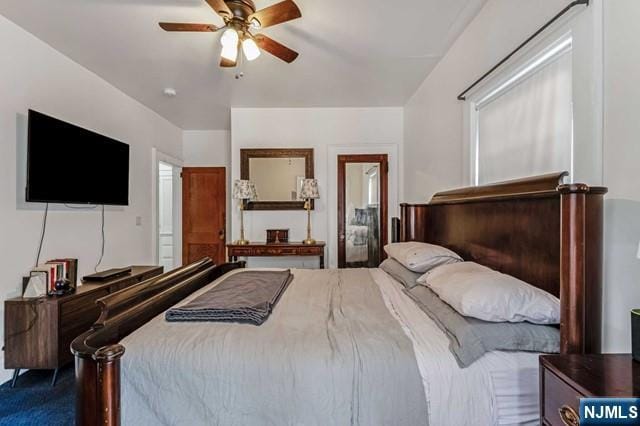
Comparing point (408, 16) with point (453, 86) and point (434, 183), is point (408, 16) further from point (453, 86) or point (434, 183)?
point (434, 183)

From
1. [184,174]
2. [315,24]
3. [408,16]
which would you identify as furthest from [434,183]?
[184,174]

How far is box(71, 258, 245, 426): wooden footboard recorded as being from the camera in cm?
121

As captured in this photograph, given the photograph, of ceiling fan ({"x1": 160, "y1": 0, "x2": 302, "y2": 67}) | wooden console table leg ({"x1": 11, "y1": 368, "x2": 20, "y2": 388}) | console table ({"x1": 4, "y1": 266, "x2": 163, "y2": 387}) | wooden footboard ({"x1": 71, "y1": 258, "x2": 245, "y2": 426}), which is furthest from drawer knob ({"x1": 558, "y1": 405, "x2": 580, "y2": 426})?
wooden console table leg ({"x1": 11, "y1": 368, "x2": 20, "y2": 388})

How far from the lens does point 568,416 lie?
93 centimetres

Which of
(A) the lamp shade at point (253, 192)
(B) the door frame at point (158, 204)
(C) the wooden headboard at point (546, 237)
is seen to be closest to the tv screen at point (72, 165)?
(B) the door frame at point (158, 204)

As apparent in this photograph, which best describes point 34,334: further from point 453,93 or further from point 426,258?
point 453,93

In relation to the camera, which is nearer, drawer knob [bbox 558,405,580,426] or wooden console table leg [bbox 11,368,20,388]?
drawer knob [bbox 558,405,580,426]

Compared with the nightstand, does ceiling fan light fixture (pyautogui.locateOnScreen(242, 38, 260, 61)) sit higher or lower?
higher

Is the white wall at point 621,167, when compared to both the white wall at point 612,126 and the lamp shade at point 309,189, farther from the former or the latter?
the lamp shade at point 309,189

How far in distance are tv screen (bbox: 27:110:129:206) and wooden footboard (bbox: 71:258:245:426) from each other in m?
1.54

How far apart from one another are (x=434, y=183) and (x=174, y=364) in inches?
113

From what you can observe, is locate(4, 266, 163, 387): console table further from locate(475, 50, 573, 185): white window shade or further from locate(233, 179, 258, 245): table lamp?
locate(475, 50, 573, 185): white window shade

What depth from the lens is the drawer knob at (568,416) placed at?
0.89 metres

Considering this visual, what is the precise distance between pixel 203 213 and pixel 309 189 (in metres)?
2.39
